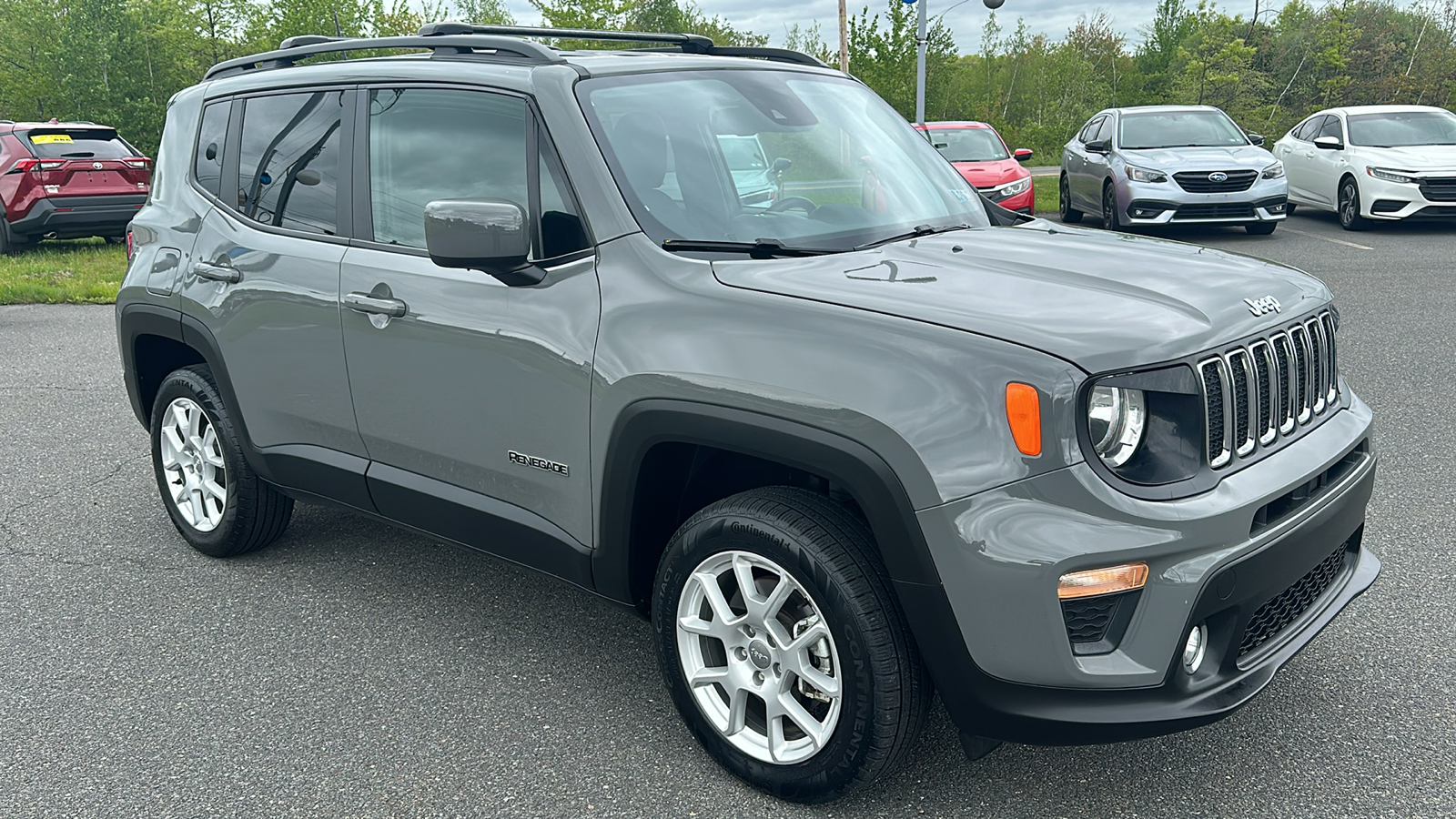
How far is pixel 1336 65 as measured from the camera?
40562mm

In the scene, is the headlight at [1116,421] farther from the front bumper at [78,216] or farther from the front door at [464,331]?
the front bumper at [78,216]

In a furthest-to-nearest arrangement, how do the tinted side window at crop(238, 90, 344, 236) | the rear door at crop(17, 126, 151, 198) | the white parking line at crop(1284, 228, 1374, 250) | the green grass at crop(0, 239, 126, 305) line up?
the rear door at crop(17, 126, 151, 198) → the white parking line at crop(1284, 228, 1374, 250) → the green grass at crop(0, 239, 126, 305) → the tinted side window at crop(238, 90, 344, 236)

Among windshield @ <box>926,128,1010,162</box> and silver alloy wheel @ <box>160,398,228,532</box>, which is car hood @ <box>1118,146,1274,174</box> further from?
silver alloy wheel @ <box>160,398,228,532</box>

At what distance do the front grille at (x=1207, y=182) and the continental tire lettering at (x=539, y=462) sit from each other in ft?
39.9

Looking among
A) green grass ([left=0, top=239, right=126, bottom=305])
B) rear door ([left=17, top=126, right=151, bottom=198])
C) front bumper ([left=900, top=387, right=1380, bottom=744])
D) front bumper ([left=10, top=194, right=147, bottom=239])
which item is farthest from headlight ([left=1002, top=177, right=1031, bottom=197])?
front bumper ([left=900, top=387, right=1380, bottom=744])

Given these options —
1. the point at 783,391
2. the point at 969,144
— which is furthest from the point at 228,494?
the point at 969,144

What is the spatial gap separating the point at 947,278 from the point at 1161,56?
58.0 metres

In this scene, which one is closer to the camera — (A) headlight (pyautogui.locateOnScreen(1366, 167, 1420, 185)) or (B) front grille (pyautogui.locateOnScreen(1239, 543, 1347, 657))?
(B) front grille (pyautogui.locateOnScreen(1239, 543, 1347, 657))

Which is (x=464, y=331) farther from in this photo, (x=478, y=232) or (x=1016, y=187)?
(x=1016, y=187)

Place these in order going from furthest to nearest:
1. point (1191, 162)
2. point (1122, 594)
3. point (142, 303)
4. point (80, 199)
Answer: point (80, 199) < point (1191, 162) < point (142, 303) < point (1122, 594)

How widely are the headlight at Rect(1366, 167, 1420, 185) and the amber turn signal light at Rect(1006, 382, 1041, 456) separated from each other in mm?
14071

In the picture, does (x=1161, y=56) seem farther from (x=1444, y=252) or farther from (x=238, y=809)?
(x=238, y=809)

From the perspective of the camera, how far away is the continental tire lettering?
316 cm

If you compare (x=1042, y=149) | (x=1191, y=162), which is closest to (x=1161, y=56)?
(x=1042, y=149)
